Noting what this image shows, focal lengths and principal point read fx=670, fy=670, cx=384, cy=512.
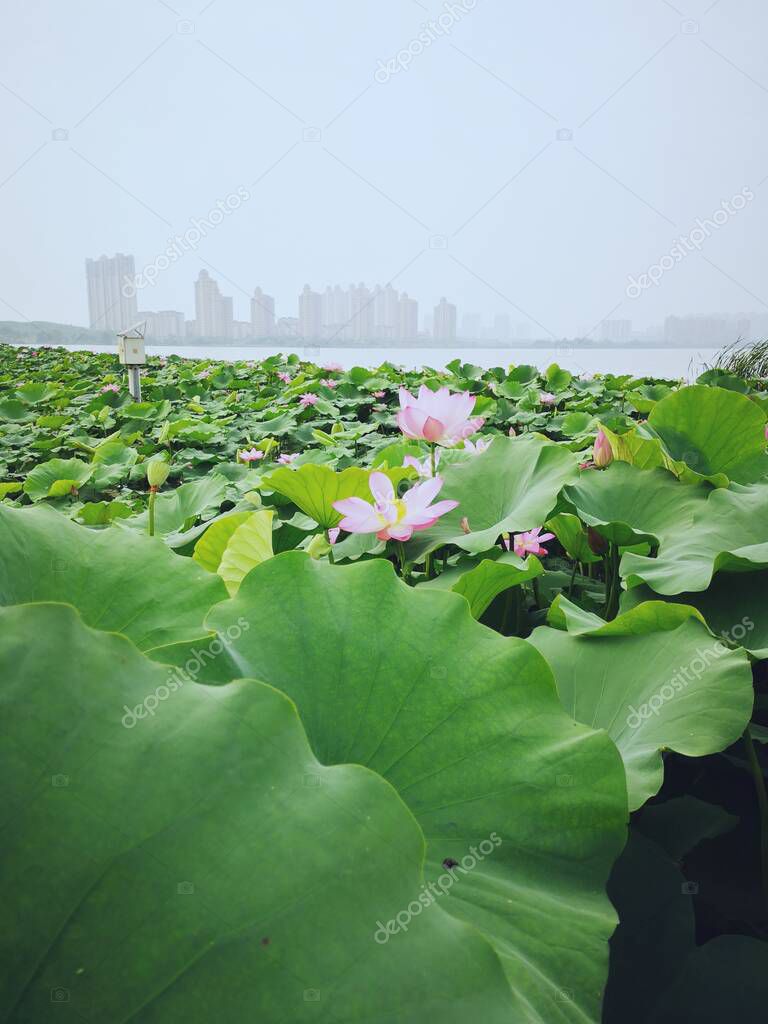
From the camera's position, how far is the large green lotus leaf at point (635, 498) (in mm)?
807

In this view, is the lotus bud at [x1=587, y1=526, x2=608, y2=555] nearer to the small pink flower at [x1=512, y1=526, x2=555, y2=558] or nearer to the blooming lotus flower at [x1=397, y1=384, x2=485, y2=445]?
→ the small pink flower at [x1=512, y1=526, x2=555, y2=558]

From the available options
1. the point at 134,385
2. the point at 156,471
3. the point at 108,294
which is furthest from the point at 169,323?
the point at 156,471

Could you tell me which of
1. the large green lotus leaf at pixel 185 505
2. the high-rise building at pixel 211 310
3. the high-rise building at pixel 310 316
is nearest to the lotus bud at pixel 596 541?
the large green lotus leaf at pixel 185 505

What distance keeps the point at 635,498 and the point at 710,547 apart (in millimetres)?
163

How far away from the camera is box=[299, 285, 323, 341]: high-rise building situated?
7.50 meters

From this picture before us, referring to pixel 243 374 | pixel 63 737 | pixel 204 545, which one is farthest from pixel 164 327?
pixel 63 737

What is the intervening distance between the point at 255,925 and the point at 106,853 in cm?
6

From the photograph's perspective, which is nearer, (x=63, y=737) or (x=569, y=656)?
(x=63, y=737)

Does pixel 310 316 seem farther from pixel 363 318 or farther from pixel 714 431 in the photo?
pixel 714 431

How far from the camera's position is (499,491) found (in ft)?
2.99

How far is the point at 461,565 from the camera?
31.0 inches

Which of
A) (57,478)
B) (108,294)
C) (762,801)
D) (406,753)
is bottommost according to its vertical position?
(57,478)

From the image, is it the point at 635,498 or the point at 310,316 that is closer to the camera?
the point at 635,498

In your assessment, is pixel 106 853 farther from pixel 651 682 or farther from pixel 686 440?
pixel 686 440
